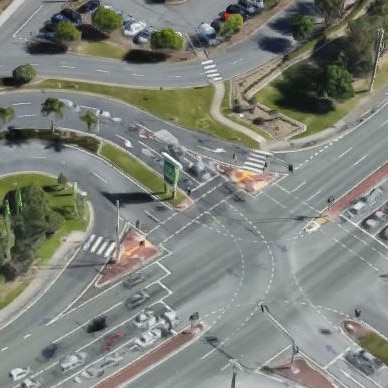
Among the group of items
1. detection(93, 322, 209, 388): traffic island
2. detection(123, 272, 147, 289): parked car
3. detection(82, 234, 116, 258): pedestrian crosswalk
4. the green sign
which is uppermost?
the green sign

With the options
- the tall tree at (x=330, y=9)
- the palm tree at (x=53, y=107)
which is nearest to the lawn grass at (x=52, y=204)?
the palm tree at (x=53, y=107)

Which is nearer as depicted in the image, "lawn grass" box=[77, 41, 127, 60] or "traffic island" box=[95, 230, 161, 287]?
"traffic island" box=[95, 230, 161, 287]

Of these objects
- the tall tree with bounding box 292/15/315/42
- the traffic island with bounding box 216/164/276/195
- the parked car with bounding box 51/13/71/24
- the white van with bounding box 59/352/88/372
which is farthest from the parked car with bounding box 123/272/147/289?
the tall tree with bounding box 292/15/315/42

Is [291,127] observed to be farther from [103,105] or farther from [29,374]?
Result: [29,374]

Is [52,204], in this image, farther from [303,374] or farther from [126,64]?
[303,374]

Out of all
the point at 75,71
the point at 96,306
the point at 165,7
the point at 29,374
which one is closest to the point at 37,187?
the point at 96,306

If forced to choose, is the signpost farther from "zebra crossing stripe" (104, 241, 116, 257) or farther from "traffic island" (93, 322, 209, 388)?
"traffic island" (93, 322, 209, 388)
